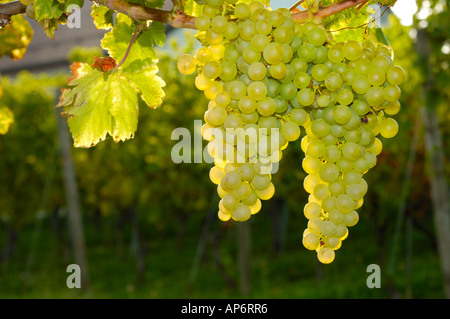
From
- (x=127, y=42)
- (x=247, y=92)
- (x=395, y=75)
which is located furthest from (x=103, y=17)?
(x=395, y=75)

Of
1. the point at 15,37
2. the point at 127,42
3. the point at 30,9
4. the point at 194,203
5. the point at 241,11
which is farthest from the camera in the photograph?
the point at 194,203

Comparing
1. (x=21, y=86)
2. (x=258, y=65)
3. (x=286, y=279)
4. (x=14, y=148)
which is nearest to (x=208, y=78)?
(x=258, y=65)

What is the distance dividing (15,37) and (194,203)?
7783mm

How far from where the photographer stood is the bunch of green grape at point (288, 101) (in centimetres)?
67

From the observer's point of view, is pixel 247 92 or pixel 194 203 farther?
pixel 194 203

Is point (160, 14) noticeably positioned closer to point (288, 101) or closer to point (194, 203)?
point (288, 101)

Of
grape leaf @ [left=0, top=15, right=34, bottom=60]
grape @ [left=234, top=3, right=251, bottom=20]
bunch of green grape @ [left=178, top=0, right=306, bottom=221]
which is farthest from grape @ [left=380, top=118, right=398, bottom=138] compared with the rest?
grape leaf @ [left=0, top=15, right=34, bottom=60]

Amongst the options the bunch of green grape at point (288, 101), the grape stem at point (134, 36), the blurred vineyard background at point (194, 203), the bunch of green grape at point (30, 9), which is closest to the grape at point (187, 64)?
the bunch of green grape at point (288, 101)

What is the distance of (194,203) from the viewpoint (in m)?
8.93

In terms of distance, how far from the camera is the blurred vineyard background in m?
5.14

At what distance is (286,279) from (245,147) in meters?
7.25

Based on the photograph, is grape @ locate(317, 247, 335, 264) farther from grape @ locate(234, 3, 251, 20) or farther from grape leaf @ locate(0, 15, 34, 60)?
grape leaf @ locate(0, 15, 34, 60)

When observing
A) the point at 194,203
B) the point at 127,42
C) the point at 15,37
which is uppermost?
the point at 194,203

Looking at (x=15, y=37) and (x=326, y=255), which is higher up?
(x=15, y=37)
